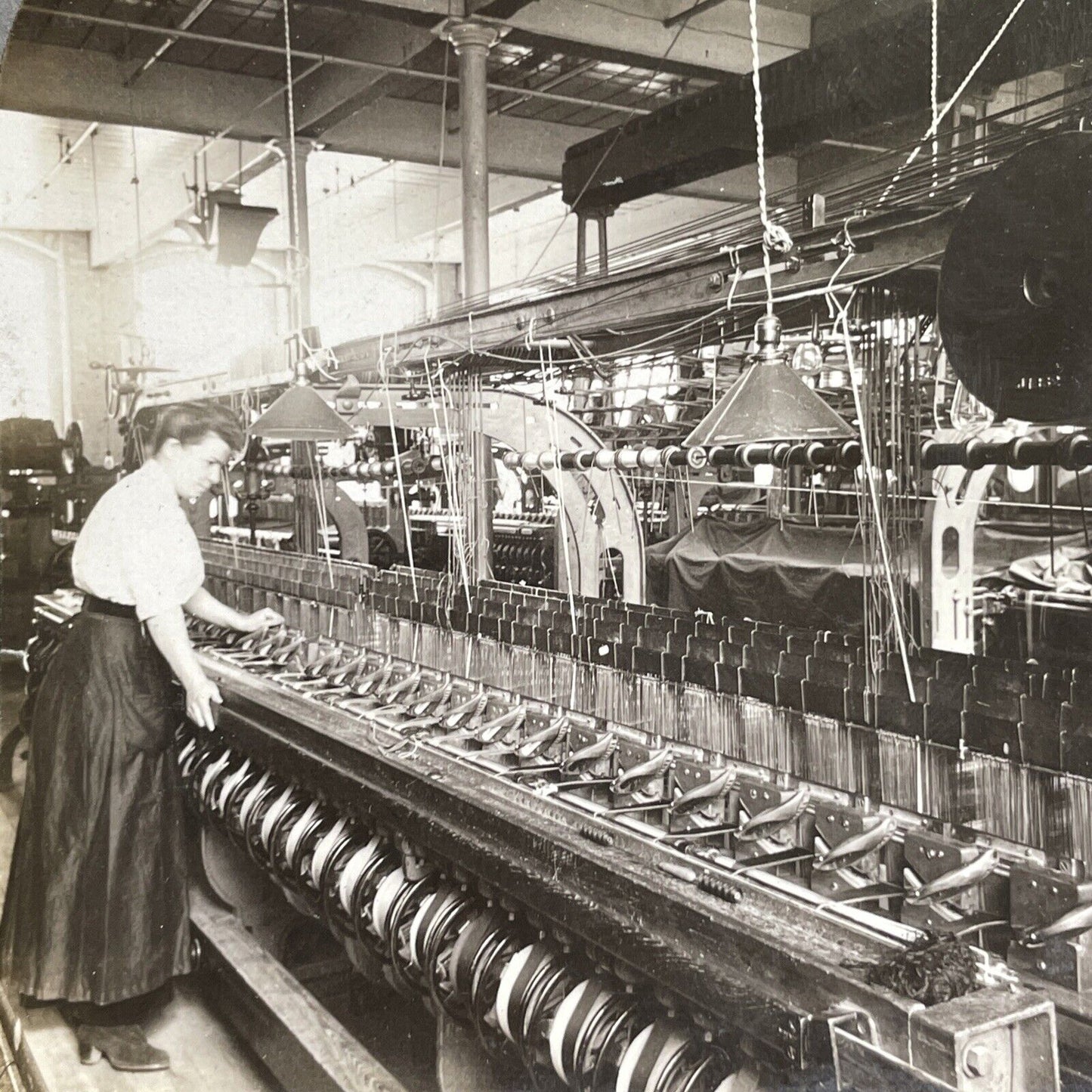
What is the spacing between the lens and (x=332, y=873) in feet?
9.95

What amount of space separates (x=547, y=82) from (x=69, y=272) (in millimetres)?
6059

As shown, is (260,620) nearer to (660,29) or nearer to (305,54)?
(305,54)

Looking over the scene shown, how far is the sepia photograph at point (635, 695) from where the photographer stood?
5.40 feet

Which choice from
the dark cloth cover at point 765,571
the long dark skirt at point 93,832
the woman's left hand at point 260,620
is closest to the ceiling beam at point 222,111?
Result: the woman's left hand at point 260,620

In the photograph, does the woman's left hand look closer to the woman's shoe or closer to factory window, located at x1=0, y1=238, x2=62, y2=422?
factory window, located at x1=0, y1=238, x2=62, y2=422

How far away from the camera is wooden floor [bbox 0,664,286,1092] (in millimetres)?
2920

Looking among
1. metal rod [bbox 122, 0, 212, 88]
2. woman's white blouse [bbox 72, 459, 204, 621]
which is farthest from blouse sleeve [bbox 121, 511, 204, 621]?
metal rod [bbox 122, 0, 212, 88]

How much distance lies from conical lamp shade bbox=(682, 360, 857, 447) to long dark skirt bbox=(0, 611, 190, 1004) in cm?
188

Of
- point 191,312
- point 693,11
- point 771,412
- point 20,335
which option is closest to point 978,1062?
point 771,412

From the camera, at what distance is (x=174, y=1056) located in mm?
3117

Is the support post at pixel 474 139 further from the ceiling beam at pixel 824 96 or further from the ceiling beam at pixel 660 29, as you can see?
the ceiling beam at pixel 824 96

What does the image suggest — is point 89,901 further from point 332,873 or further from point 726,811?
point 726,811

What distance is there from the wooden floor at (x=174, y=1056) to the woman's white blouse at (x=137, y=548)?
3.82 ft

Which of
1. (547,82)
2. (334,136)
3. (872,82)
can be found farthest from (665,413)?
(334,136)
